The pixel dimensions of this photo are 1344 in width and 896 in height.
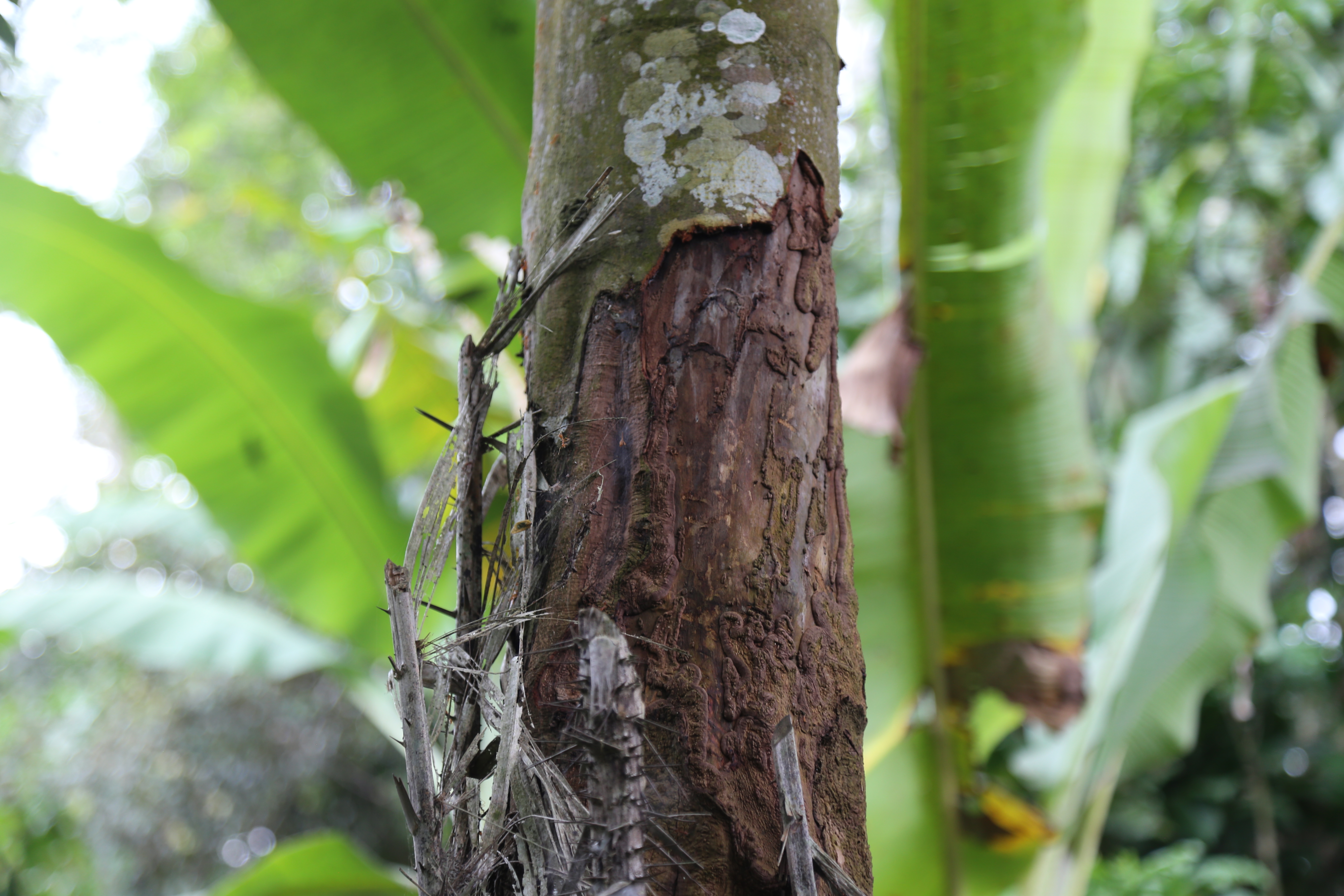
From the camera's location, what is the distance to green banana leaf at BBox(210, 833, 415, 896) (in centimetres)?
219

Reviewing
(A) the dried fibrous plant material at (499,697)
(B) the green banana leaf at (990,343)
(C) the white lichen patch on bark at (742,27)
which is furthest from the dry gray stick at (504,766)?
(B) the green banana leaf at (990,343)

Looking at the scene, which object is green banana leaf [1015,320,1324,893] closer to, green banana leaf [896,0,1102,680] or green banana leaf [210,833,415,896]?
green banana leaf [896,0,1102,680]

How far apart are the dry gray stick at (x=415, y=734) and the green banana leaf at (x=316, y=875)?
5.85 ft

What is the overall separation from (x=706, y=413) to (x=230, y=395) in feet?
6.46

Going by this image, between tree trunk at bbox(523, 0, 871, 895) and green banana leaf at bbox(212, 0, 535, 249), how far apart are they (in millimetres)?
1167

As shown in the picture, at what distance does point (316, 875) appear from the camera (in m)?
2.24

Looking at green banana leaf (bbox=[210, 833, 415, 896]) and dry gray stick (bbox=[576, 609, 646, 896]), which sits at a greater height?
dry gray stick (bbox=[576, 609, 646, 896])

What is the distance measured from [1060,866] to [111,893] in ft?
19.7

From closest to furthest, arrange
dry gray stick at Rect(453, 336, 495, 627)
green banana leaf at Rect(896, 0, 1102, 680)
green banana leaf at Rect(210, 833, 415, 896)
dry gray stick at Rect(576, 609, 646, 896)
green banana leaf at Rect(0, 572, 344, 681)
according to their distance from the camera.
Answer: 1. dry gray stick at Rect(576, 609, 646, 896)
2. dry gray stick at Rect(453, 336, 495, 627)
3. green banana leaf at Rect(896, 0, 1102, 680)
4. green banana leaf at Rect(210, 833, 415, 896)
5. green banana leaf at Rect(0, 572, 344, 681)

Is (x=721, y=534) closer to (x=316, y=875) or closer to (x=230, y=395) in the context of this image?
(x=230, y=395)

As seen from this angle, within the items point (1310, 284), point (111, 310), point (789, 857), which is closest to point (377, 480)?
point (111, 310)

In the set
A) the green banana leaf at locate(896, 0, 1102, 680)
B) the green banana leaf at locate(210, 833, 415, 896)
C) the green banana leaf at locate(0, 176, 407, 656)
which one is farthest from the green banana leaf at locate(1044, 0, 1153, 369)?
the green banana leaf at locate(210, 833, 415, 896)

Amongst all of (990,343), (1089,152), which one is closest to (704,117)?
(990,343)

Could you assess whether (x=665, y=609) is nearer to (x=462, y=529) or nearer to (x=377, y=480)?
(x=462, y=529)
